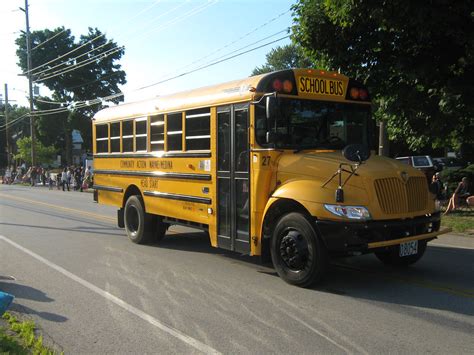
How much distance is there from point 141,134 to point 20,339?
5.53 metres

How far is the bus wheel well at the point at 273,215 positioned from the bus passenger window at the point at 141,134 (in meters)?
3.70

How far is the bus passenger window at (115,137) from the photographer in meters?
10.4

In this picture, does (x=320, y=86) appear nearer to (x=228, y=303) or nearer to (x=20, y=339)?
(x=228, y=303)

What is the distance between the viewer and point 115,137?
10.6m

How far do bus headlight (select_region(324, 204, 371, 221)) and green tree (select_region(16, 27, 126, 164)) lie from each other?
159ft

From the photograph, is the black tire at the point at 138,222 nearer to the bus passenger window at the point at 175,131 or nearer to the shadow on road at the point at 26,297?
the bus passenger window at the point at 175,131

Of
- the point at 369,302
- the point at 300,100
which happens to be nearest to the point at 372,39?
the point at 300,100

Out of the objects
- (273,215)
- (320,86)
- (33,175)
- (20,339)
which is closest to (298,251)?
(273,215)

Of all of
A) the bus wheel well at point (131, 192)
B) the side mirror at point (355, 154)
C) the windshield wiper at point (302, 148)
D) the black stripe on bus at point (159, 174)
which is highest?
the windshield wiper at point (302, 148)

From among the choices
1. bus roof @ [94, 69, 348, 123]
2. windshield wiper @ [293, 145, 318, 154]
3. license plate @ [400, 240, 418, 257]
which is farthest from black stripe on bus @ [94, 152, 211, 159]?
license plate @ [400, 240, 418, 257]

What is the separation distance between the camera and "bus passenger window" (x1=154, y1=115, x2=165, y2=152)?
8859 millimetres

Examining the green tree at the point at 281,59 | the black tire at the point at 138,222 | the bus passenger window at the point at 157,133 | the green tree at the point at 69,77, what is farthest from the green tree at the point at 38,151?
the bus passenger window at the point at 157,133

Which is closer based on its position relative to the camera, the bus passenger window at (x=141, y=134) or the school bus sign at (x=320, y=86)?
the school bus sign at (x=320, y=86)

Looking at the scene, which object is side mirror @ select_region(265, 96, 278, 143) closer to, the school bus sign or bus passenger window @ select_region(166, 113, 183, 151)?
the school bus sign
